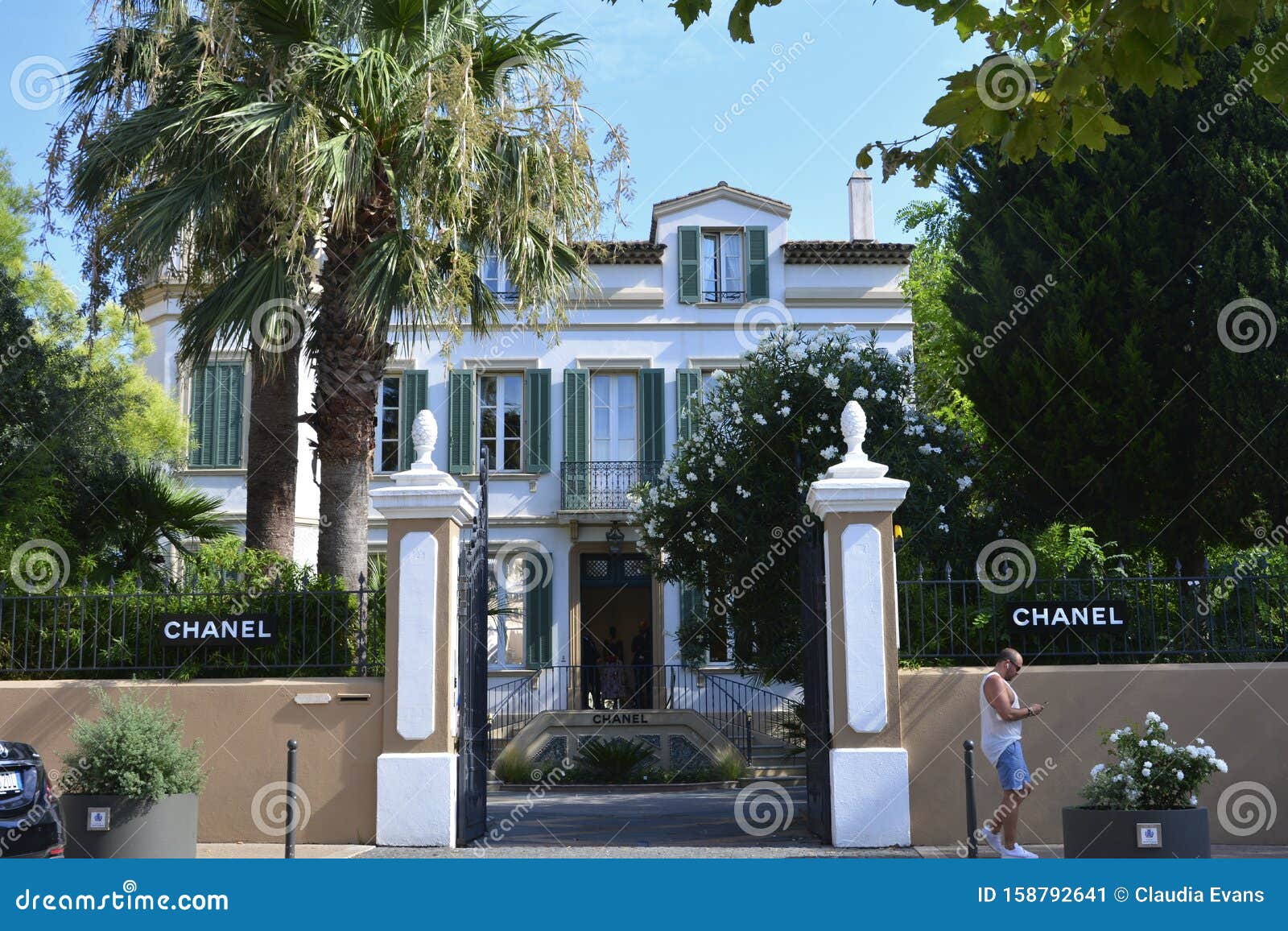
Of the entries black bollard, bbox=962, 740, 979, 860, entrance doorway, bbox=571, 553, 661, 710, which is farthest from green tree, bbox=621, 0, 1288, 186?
entrance doorway, bbox=571, 553, 661, 710

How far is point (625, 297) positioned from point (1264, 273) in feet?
44.4

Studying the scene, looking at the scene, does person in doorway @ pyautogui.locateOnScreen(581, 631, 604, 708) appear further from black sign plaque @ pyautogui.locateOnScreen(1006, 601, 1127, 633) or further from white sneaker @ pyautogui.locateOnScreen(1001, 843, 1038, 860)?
white sneaker @ pyautogui.locateOnScreen(1001, 843, 1038, 860)

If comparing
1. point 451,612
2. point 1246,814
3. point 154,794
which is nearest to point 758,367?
point 451,612

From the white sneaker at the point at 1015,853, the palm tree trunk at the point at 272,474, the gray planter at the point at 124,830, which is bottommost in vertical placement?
the white sneaker at the point at 1015,853

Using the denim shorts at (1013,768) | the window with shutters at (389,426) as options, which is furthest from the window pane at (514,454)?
the denim shorts at (1013,768)

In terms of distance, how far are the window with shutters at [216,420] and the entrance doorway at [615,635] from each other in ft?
22.2

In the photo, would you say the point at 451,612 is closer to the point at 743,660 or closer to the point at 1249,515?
the point at 743,660

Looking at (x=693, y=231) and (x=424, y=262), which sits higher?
(x=693, y=231)

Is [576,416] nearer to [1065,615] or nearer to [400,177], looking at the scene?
[400,177]

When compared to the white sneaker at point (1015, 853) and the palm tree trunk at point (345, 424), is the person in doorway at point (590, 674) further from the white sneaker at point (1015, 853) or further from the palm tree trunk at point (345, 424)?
the white sneaker at point (1015, 853)

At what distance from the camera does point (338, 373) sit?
1135 cm

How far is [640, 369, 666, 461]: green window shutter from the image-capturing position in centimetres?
2309

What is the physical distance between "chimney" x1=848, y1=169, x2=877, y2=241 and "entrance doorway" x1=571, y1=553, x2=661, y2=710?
321 inches

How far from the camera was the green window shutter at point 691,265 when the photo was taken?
23.6 m
